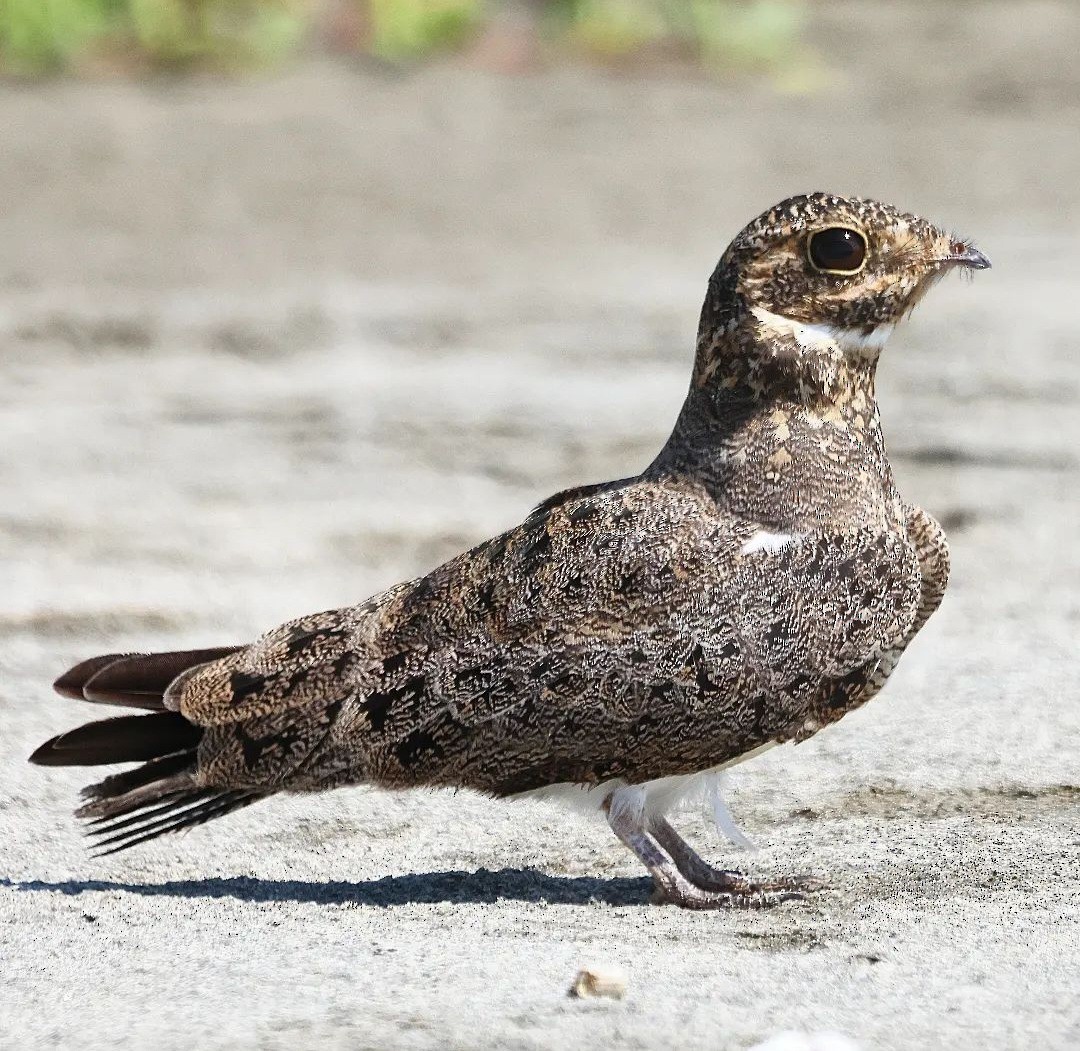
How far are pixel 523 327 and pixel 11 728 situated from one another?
17.5ft

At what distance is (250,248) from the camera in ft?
41.4

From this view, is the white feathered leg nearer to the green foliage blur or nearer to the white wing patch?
the white wing patch

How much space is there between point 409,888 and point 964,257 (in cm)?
195

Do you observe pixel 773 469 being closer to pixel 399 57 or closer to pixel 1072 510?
pixel 1072 510

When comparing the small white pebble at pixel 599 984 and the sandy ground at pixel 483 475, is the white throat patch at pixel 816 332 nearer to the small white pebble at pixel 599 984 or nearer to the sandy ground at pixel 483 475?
the sandy ground at pixel 483 475

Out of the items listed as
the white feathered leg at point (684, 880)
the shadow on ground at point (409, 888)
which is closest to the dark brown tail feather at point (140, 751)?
the shadow on ground at point (409, 888)

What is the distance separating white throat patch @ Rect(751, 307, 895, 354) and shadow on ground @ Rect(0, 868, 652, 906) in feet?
4.40

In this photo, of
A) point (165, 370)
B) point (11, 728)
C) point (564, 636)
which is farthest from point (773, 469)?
point (165, 370)

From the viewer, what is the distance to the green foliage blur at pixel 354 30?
15906mm

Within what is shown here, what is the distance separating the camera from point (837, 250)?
4.64 meters

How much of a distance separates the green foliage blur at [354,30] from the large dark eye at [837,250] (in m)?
12.2

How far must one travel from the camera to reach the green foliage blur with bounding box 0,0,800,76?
15906mm

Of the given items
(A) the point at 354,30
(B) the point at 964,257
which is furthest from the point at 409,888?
(A) the point at 354,30

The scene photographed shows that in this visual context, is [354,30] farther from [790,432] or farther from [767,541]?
[767,541]
